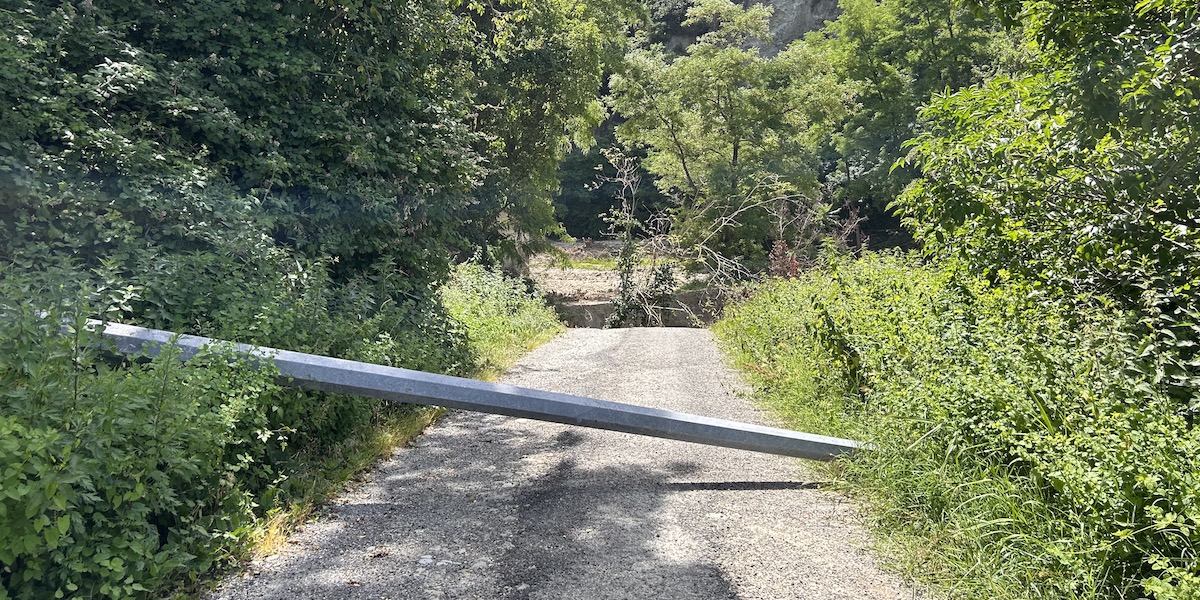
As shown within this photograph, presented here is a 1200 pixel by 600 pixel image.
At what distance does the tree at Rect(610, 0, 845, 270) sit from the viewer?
27297mm

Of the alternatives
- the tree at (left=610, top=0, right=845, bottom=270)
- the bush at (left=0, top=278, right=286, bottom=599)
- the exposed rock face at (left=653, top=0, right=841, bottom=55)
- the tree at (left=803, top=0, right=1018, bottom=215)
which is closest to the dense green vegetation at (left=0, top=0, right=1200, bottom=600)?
the bush at (left=0, top=278, right=286, bottom=599)

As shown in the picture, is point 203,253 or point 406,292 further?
point 406,292

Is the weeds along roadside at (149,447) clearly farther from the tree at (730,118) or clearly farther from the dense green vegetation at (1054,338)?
the tree at (730,118)

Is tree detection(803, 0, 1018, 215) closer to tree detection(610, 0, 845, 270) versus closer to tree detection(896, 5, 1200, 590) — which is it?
tree detection(610, 0, 845, 270)

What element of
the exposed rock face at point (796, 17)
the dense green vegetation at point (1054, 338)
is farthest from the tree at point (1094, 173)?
the exposed rock face at point (796, 17)

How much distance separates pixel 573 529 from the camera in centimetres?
446

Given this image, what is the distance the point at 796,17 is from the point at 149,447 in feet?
144

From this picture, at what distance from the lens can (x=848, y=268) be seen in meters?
9.95

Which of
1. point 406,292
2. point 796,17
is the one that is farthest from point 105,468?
point 796,17

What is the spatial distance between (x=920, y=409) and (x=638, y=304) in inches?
772

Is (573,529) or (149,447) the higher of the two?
(149,447)

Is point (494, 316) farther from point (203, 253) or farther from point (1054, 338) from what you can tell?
point (1054, 338)

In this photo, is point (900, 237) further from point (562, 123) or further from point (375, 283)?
point (375, 283)

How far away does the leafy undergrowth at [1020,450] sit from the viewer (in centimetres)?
314
